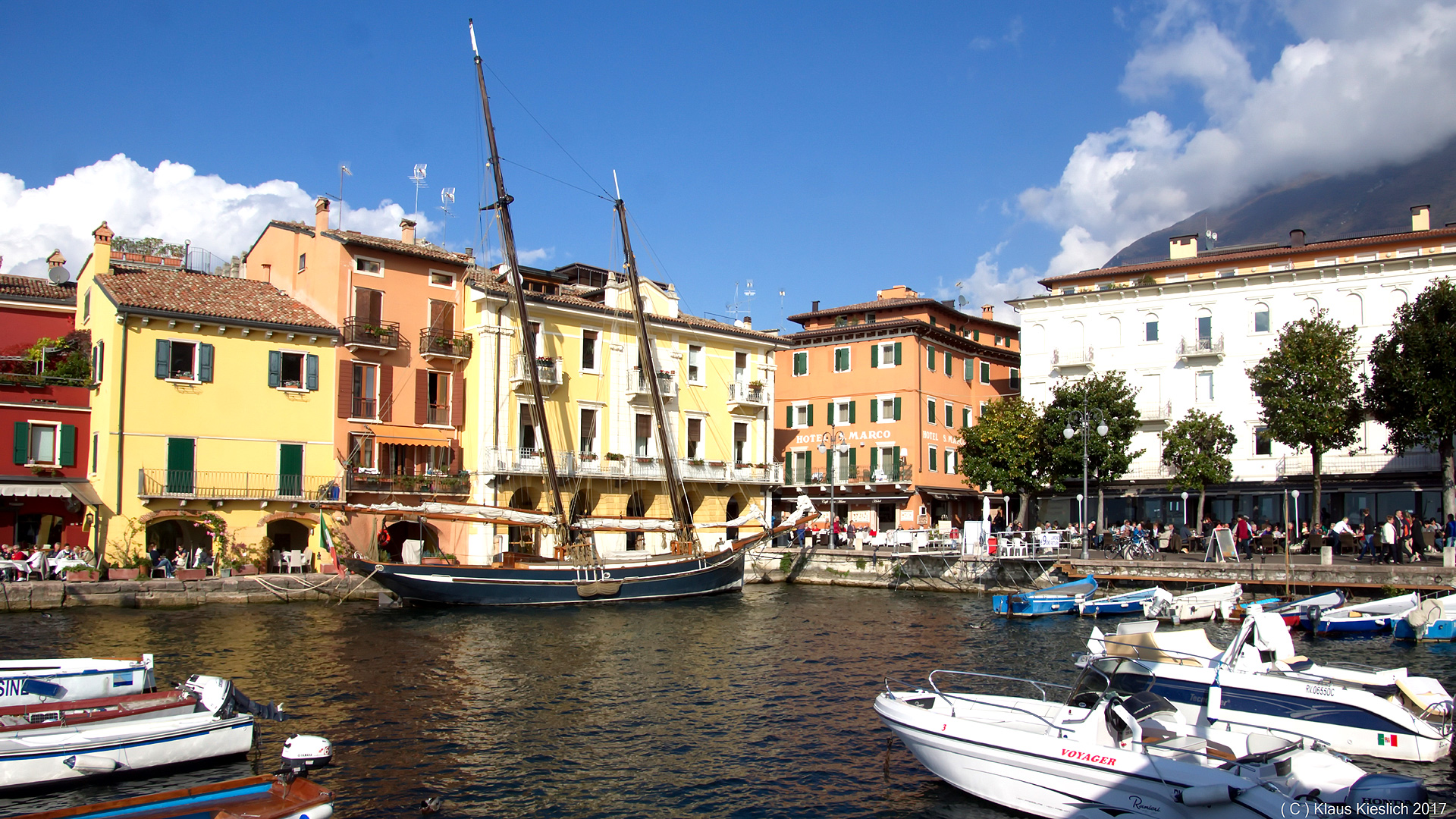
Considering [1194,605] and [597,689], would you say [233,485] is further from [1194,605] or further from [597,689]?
[1194,605]

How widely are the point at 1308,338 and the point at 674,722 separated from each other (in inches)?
1262

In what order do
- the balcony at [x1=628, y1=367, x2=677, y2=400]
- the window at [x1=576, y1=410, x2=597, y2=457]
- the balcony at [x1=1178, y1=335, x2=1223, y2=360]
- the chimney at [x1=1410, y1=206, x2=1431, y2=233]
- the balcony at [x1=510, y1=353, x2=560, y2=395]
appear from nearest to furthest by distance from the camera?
the balcony at [x1=510, y1=353, x2=560, y2=395]
the window at [x1=576, y1=410, x2=597, y2=457]
the balcony at [x1=628, y1=367, x2=677, y2=400]
the balcony at [x1=1178, y1=335, x2=1223, y2=360]
the chimney at [x1=1410, y1=206, x2=1431, y2=233]

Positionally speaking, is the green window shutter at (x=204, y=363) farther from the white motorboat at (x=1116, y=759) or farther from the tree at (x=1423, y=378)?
the tree at (x=1423, y=378)

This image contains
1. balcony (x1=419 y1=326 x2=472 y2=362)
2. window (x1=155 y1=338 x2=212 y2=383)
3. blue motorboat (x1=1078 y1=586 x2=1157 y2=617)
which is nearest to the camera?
blue motorboat (x1=1078 y1=586 x2=1157 y2=617)

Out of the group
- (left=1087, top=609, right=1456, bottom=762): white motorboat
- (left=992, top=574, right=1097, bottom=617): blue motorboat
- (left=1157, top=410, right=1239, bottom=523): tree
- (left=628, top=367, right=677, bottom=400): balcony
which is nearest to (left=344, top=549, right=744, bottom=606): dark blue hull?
(left=628, top=367, right=677, bottom=400): balcony

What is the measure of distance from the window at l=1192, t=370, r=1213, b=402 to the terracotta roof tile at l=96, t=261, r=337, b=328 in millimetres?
38082

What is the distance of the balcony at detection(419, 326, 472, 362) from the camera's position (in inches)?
1606

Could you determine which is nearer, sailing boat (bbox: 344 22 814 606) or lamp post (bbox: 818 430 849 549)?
sailing boat (bbox: 344 22 814 606)

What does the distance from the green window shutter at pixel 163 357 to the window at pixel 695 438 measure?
2190 centimetres

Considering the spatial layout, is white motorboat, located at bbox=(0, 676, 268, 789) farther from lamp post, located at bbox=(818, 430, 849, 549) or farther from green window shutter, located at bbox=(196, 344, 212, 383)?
lamp post, located at bbox=(818, 430, 849, 549)

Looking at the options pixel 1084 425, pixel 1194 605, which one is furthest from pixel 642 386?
pixel 1194 605

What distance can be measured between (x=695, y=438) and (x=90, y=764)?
3614cm

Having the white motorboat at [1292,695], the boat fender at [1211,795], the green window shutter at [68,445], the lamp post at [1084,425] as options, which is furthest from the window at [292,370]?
the boat fender at [1211,795]

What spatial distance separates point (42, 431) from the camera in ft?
115
